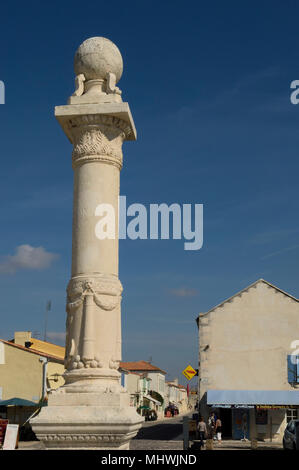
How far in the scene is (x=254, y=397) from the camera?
100 feet

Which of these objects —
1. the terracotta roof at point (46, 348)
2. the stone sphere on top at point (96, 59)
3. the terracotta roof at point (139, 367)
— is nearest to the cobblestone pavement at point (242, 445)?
the terracotta roof at point (46, 348)

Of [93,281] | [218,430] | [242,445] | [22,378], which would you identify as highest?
[93,281]

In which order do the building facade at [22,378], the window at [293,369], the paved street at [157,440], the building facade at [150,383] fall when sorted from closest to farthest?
1. the paved street at [157,440]
2. the window at [293,369]
3. the building facade at [22,378]
4. the building facade at [150,383]

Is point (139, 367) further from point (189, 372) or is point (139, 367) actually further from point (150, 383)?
point (189, 372)

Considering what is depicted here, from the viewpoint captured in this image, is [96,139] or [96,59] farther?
[96,59]

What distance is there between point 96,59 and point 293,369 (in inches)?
982

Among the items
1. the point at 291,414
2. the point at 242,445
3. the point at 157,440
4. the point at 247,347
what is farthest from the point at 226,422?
the point at 242,445

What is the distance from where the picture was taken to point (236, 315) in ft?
110

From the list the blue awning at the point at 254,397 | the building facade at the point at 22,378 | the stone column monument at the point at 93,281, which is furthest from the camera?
the building facade at the point at 22,378

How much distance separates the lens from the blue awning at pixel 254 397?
30.5m

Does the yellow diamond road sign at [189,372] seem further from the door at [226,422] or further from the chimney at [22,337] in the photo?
the chimney at [22,337]

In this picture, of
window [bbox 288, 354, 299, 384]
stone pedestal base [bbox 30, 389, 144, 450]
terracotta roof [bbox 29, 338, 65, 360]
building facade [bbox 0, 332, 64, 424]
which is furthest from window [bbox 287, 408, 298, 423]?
stone pedestal base [bbox 30, 389, 144, 450]

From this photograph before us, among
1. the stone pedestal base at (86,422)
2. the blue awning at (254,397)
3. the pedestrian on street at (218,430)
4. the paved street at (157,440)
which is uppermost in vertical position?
the stone pedestal base at (86,422)

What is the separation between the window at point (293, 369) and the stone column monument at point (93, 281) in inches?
911
